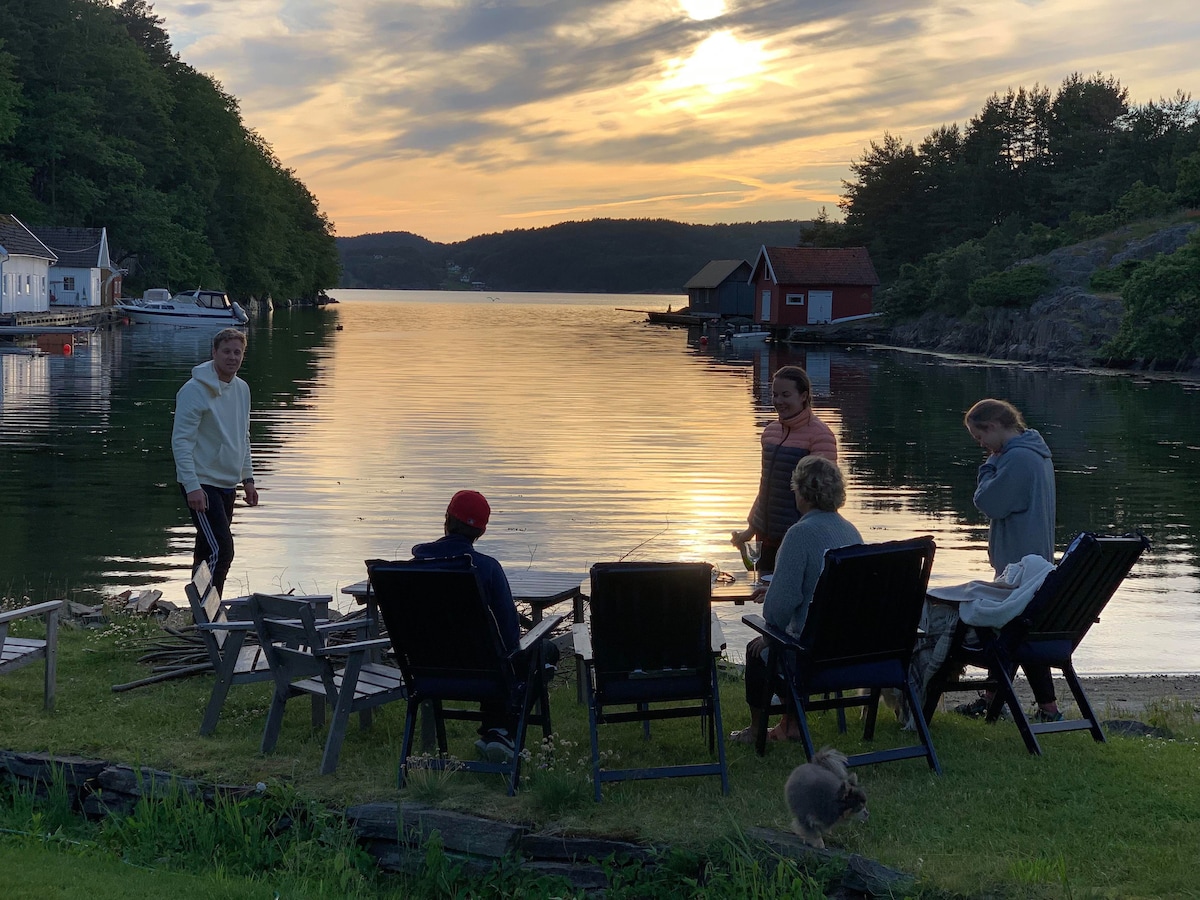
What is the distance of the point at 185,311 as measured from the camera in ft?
256

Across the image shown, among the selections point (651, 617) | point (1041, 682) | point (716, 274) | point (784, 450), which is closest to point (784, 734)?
point (651, 617)

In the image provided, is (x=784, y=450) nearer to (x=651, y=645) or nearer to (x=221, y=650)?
(x=651, y=645)

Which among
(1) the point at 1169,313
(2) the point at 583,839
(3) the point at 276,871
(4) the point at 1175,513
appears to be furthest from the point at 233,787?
(1) the point at 1169,313

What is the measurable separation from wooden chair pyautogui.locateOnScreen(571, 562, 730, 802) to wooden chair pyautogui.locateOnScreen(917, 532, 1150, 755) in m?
1.49

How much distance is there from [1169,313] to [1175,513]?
35.5m

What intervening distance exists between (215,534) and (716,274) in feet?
319

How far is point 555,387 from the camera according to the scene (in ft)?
133

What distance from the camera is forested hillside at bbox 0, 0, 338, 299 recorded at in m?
80.0

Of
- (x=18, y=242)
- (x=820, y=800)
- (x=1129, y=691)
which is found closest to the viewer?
(x=820, y=800)

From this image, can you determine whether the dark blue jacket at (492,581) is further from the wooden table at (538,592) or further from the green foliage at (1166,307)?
the green foliage at (1166,307)

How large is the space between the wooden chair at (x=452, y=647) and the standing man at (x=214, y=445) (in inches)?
132

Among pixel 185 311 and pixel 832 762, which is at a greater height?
pixel 185 311

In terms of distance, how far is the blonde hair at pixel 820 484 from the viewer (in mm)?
6418

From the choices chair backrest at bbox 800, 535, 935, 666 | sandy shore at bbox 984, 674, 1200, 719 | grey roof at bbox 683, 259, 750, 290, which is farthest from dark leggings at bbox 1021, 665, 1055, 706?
grey roof at bbox 683, 259, 750, 290
